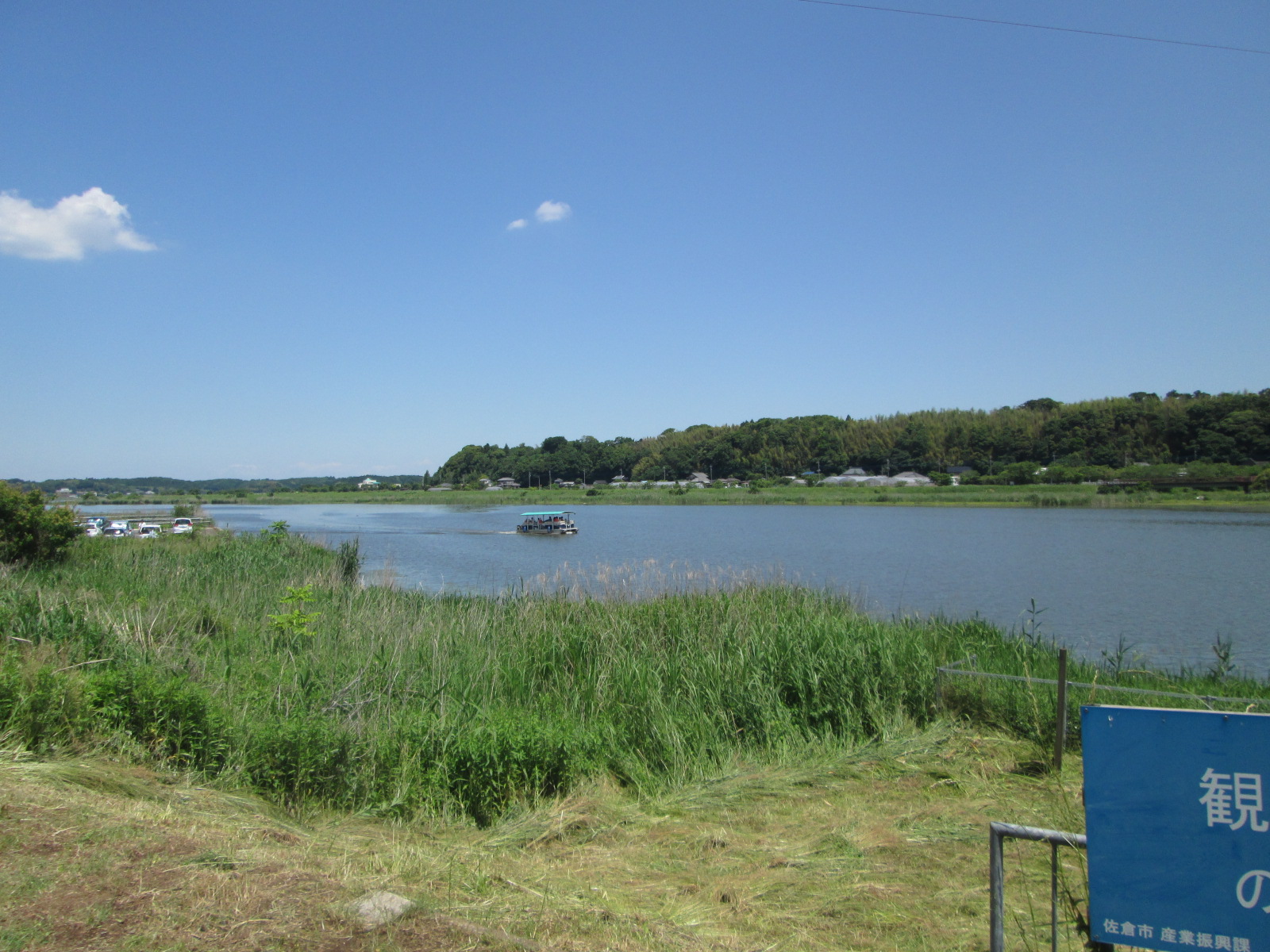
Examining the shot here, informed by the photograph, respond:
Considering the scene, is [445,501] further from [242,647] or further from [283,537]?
[242,647]

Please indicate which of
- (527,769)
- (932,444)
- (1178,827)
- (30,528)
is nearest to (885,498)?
(932,444)

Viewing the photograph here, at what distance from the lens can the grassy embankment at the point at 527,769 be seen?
3506mm

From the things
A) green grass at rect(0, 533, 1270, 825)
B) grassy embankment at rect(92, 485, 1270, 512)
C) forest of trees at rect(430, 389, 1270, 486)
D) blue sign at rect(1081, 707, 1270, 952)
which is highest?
forest of trees at rect(430, 389, 1270, 486)

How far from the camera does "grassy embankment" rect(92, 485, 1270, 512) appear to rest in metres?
58.7

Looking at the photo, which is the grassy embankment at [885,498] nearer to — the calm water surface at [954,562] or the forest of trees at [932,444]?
the calm water surface at [954,562]

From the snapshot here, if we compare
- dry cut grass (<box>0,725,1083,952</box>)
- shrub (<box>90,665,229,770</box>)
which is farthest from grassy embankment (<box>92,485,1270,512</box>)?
shrub (<box>90,665,229,770</box>)

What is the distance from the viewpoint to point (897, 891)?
411 centimetres

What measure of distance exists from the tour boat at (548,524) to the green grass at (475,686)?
1269 inches

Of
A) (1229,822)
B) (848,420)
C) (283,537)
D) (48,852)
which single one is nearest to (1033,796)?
(1229,822)

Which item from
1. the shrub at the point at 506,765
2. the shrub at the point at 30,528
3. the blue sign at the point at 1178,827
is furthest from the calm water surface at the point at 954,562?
the blue sign at the point at 1178,827

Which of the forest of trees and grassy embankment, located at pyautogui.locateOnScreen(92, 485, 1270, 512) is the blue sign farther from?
the forest of trees

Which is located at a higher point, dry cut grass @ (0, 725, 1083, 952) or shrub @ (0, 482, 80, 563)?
shrub @ (0, 482, 80, 563)

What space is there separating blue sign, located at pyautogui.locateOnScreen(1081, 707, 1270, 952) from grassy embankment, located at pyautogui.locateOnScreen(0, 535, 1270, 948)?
149 centimetres

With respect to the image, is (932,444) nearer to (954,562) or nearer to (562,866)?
(954,562)
